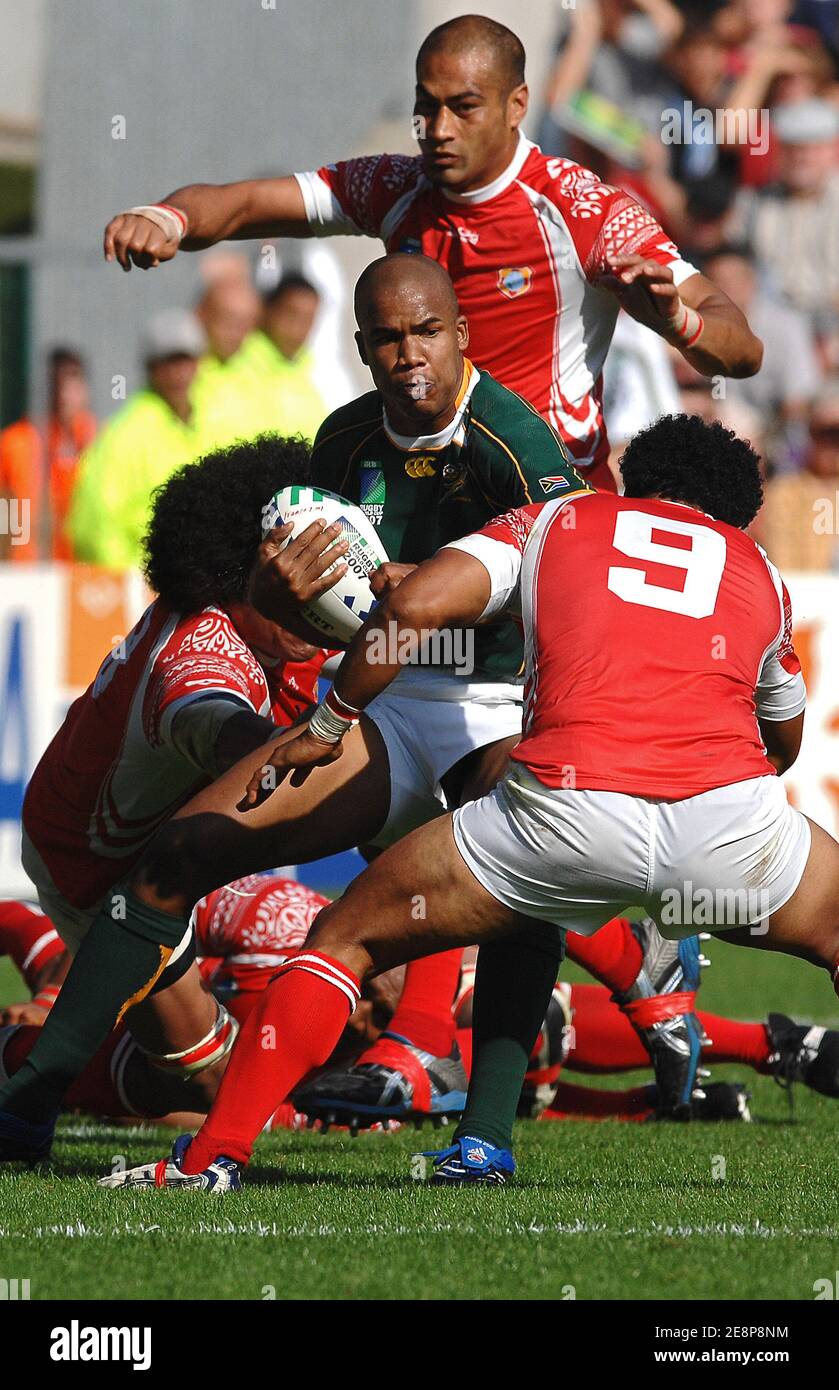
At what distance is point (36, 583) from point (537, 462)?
18.0 feet

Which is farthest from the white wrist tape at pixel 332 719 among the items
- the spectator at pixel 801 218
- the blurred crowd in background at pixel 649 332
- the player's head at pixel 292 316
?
the spectator at pixel 801 218

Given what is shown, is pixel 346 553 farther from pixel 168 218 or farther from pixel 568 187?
pixel 568 187

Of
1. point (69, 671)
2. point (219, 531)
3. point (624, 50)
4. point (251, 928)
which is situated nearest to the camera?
point (219, 531)

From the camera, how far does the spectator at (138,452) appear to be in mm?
10062

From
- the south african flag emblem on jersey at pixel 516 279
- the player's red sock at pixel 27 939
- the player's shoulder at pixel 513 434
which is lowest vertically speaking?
the player's red sock at pixel 27 939

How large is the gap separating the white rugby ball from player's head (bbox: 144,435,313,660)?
0.44 meters

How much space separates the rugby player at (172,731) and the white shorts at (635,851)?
75 centimetres

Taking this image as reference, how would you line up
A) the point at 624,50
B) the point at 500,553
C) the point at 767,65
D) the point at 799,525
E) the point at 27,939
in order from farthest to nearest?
the point at 624,50 → the point at 767,65 → the point at 799,525 → the point at 27,939 → the point at 500,553

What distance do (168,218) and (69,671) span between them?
4.92 metres

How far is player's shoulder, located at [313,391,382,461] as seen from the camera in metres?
4.83

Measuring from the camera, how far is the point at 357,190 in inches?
208

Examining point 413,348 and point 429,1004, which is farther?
point 429,1004

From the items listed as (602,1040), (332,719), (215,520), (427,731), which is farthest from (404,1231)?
(602,1040)

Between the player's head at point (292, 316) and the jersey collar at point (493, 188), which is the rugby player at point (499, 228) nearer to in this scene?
the jersey collar at point (493, 188)
